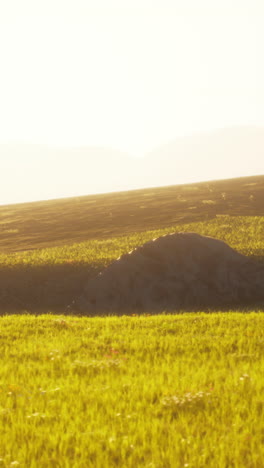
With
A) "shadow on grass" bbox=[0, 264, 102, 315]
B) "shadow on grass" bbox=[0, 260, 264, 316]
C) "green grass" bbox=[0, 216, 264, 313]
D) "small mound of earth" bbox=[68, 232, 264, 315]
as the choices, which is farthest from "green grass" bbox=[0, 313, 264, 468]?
"green grass" bbox=[0, 216, 264, 313]

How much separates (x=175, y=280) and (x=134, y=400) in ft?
52.7

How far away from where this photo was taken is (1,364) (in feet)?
37.7

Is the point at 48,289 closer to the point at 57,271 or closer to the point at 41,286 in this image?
the point at 41,286

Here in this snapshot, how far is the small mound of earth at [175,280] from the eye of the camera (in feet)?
76.8

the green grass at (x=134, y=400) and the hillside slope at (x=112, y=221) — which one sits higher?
the hillside slope at (x=112, y=221)

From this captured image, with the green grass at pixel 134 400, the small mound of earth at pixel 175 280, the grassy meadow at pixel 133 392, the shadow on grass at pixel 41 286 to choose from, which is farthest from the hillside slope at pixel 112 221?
the green grass at pixel 134 400

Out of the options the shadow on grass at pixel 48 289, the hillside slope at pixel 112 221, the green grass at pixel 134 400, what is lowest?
the shadow on grass at pixel 48 289

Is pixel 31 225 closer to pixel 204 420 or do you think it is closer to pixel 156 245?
pixel 156 245

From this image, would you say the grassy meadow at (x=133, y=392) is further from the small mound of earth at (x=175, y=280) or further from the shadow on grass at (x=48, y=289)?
the shadow on grass at (x=48, y=289)

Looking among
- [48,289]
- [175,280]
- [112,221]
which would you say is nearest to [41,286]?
[48,289]

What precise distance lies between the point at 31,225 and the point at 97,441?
61.8m

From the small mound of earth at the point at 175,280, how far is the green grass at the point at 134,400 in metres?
8.60

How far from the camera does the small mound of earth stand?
76.8 feet

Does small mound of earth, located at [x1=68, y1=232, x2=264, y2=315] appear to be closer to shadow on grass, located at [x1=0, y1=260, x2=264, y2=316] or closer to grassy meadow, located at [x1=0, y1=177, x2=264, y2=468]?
shadow on grass, located at [x1=0, y1=260, x2=264, y2=316]
